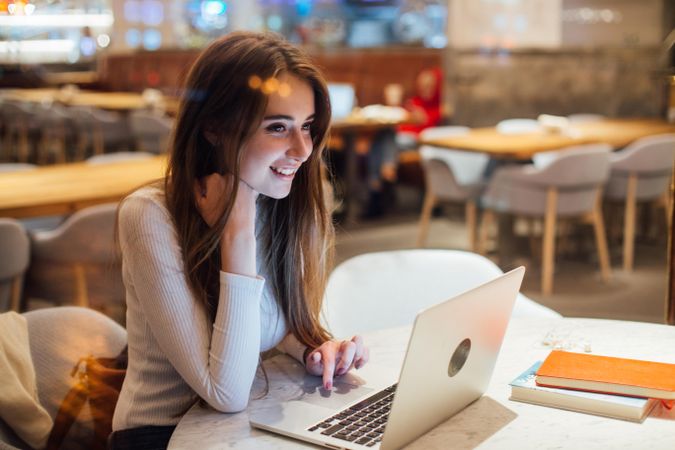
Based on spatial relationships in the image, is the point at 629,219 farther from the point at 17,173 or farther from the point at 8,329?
the point at 8,329

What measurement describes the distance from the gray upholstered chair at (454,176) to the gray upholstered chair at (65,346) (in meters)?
3.98

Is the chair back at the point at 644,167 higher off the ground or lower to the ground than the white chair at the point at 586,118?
lower

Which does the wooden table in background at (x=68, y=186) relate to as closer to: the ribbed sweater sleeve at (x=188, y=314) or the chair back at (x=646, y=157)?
the ribbed sweater sleeve at (x=188, y=314)

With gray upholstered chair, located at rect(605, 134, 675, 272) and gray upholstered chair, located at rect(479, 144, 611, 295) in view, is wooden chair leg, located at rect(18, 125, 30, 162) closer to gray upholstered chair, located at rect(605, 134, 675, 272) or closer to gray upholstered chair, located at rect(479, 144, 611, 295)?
gray upholstered chair, located at rect(479, 144, 611, 295)

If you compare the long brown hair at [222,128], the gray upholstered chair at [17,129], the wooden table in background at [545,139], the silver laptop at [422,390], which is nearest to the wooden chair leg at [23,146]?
the gray upholstered chair at [17,129]

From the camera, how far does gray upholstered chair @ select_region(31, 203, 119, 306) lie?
3.60 metres

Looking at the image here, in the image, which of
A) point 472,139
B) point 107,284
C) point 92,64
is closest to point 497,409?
point 107,284

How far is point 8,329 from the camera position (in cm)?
185

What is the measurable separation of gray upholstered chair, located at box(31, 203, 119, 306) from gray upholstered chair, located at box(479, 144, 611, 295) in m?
2.63

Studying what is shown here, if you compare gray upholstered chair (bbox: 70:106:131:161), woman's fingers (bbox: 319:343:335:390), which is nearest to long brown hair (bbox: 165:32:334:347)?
woman's fingers (bbox: 319:343:335:390)

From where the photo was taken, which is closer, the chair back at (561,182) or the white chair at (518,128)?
the chair back at (561,182)

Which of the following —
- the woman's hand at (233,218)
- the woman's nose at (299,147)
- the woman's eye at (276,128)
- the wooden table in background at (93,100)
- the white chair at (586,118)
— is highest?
the woman's eye at (276,128)

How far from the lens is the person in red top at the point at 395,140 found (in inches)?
302

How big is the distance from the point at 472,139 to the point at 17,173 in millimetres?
2926
